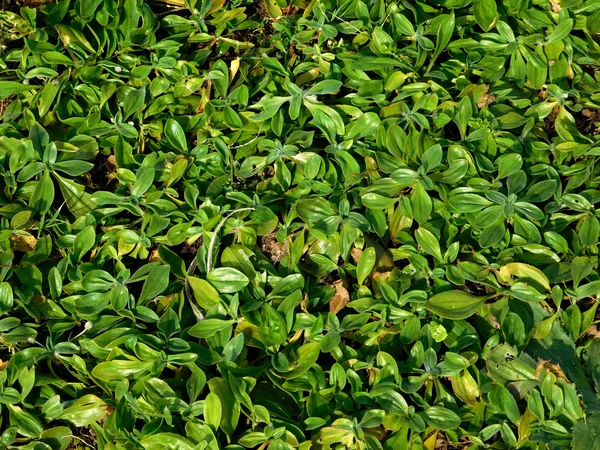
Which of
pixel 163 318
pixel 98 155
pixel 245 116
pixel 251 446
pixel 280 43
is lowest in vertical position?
pixel 251 446

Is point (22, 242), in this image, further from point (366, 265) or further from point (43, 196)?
point (366, 265)

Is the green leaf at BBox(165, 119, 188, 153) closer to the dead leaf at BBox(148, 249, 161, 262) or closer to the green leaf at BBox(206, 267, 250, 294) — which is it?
the dead leaf at BBox(148, 249, 161, 262)

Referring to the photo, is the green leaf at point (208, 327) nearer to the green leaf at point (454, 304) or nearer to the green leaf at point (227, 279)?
the green leaf at point (227, 279)

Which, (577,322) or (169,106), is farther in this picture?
(169,106)

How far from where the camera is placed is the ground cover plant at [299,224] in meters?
2.39

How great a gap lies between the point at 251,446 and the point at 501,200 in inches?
50.5

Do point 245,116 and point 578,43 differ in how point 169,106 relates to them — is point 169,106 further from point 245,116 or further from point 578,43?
point 578,43

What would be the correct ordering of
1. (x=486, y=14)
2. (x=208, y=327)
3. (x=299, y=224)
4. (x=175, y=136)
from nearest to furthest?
(x=208, y=327) < (x=299, y=224) < (x=175, y=136) < (x=486, y=14)

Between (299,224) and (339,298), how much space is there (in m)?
0.33

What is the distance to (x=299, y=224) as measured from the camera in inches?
107

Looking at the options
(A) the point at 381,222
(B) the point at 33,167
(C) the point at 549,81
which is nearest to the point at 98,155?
(B) the point at 33,167

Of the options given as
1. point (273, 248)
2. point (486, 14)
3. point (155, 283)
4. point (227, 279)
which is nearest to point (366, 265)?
point (273, 248)

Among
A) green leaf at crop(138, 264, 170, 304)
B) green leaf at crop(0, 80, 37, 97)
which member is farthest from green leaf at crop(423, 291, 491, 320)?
green leaf at crop(0, 80, 37, 97)

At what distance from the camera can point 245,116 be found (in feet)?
9.68
